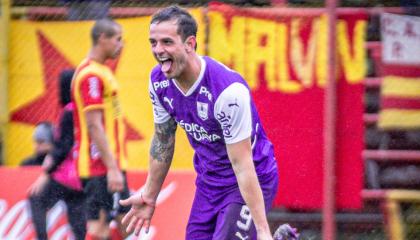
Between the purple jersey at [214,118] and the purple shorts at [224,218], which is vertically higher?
the purple jersey at [214,118]

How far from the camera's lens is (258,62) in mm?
8727

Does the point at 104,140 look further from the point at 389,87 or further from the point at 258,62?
the point at 389,87

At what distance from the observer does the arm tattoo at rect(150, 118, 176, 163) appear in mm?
5785

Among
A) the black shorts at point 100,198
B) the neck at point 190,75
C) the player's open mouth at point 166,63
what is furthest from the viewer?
the black shorts at point 100,198

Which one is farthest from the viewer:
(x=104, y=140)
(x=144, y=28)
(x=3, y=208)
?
(x=144, y=28)

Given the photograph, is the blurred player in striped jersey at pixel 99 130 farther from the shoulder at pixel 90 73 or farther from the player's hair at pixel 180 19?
the player's hair at pixel 180 19

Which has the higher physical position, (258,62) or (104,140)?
(258,62)

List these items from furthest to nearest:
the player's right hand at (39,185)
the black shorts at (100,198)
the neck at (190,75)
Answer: the player's right hand at (39,185), the black shorts at (100,198), the neck at (190,75)

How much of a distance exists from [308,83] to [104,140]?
1.89 m

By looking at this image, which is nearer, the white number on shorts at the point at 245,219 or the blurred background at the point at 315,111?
the white number on shorts at the point at 245,219

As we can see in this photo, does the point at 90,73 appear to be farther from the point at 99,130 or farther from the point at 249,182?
the point at 249,182

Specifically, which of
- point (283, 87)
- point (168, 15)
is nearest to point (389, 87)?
point (283, 87)

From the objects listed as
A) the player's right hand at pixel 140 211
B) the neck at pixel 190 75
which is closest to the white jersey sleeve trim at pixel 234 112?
the neck at pixel 190 75

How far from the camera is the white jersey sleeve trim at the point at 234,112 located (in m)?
5.34
